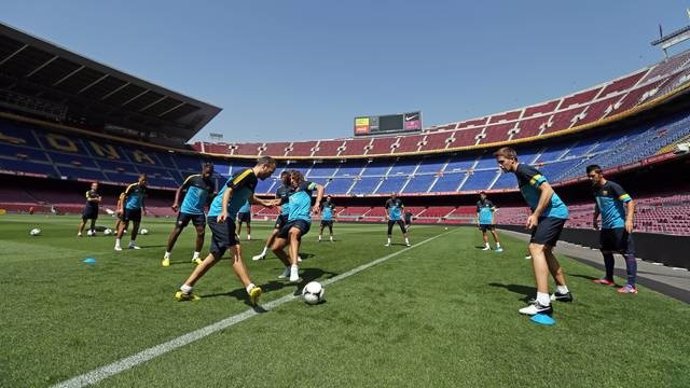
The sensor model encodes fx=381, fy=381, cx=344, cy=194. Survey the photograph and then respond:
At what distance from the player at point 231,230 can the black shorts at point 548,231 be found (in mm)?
3867

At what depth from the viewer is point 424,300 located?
5488 mm

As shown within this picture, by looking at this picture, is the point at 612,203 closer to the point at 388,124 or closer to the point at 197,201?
the point at 197,201

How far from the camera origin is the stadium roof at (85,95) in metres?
42.8

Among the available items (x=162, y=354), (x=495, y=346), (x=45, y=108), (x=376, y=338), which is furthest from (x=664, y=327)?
(x=45, y=108)

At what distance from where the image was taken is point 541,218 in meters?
5.54

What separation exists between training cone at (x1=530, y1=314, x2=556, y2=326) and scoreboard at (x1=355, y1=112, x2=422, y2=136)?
70.6m

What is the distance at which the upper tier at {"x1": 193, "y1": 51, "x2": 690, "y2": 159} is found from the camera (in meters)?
42.0

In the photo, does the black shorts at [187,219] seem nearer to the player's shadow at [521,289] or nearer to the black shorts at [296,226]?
the black shorts at [296,226]

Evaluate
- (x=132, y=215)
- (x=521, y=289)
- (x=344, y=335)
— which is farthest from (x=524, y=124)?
(x=344, y=335)

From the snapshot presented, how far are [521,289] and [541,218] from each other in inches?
67.3

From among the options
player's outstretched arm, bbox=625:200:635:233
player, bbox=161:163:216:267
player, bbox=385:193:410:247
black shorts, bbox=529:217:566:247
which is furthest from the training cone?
player, bbox=385:193:410:247

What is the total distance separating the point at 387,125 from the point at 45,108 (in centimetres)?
5506

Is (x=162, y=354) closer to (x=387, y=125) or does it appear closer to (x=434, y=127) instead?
(x=387, y=125)

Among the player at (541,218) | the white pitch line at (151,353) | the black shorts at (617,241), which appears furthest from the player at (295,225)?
the black shorts at (617,241)
